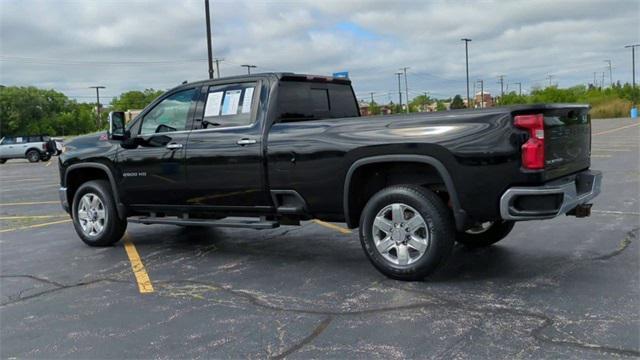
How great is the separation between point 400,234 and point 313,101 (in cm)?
205

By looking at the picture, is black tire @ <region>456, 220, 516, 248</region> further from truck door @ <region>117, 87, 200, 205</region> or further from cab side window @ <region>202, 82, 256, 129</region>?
truck door @ <region>117, 87, 200, 205</region>

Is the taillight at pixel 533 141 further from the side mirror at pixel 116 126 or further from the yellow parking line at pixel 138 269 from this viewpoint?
the side mirror at pixel 116 126

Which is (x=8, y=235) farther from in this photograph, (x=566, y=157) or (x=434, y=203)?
(x=566, y=157)

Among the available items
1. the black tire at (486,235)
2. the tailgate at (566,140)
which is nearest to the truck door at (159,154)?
the black tire at (486,235)

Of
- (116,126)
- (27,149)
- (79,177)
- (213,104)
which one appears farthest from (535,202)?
(27,149)

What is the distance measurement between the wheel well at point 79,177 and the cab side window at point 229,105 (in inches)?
73.6

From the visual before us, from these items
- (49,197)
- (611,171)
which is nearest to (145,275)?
(49,197)

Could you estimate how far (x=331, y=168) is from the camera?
5508 mm

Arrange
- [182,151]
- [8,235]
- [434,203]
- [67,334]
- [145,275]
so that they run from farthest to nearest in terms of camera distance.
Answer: [8,235] < [182,151] < [145,275] < [434,203] < [67,334]

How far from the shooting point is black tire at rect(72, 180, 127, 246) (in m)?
7.27

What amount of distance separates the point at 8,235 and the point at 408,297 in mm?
6335

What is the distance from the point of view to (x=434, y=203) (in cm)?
504

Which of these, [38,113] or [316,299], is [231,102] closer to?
[316,299]

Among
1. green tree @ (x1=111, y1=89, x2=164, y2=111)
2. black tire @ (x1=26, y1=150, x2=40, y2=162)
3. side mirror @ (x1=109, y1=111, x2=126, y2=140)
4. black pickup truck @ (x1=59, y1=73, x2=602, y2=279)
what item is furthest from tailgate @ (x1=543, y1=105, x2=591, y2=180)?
green tree @ (x1=111, y1=89, x2=164, y2=111)
